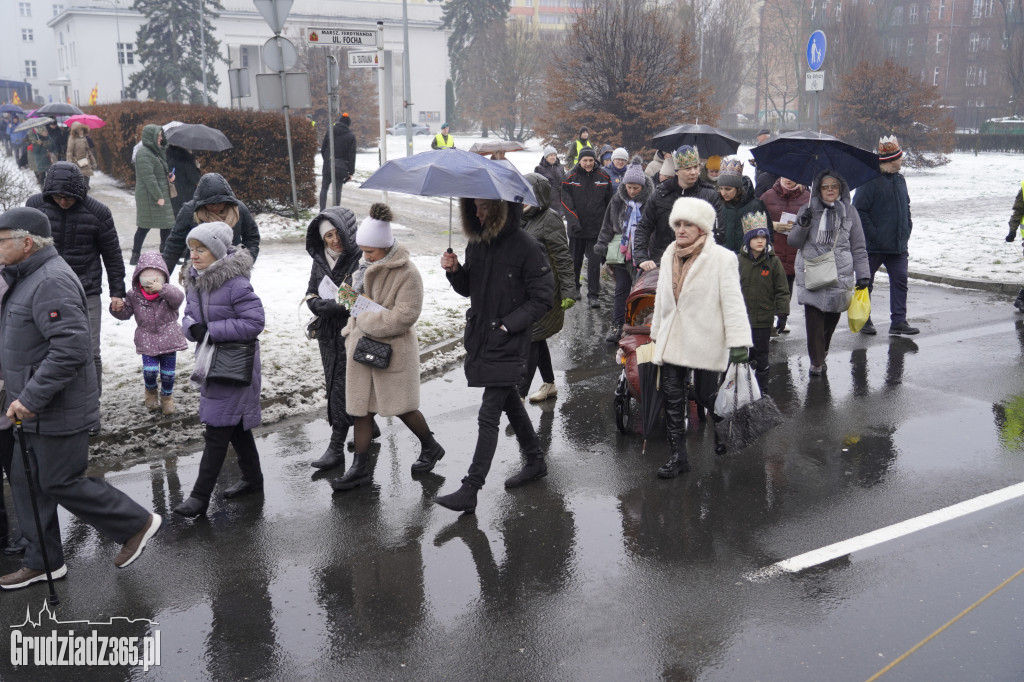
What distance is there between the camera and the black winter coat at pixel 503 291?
5883mm

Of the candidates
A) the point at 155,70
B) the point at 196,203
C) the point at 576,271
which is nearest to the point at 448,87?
the point at 155,70

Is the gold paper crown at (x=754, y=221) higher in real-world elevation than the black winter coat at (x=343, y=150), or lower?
lower

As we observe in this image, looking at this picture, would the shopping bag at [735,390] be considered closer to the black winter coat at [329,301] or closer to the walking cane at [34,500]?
the black winter coat at [329,301]

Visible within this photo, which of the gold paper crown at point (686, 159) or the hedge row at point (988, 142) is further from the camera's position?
the hedge row at point (988, 142)

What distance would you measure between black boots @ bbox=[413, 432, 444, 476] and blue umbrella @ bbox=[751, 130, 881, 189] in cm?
436

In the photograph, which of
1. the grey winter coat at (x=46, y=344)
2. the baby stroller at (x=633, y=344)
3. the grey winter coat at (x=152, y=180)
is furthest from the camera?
the grey winter coat at (x=152, y=180)

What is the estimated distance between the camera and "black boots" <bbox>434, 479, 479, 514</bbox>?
5.83 metres

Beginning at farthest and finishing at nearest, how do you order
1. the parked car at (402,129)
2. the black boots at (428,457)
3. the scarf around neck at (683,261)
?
the parked car at (402,129)
the black boots at (428,457)
the scarf around neck at (683,261)

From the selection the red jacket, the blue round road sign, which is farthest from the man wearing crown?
the blue round road sign

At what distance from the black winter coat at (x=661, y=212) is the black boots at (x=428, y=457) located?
2.99 m

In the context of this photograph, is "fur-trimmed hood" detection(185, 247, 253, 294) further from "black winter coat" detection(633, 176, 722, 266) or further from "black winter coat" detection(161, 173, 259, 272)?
"black winter coat" detection(633, 176, 722, 266)

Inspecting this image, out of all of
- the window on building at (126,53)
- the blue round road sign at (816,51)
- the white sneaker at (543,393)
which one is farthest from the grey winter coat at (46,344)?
the window on building at (126,53)

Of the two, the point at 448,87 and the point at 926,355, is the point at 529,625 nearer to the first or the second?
the point at 926,355

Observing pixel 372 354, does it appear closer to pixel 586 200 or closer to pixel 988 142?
pixel 586 200
